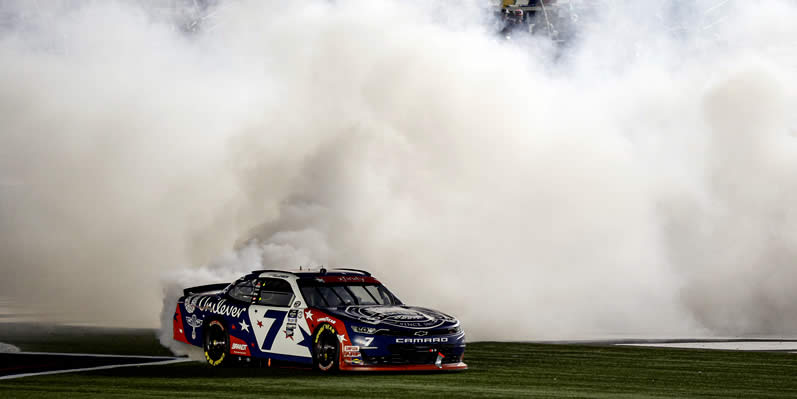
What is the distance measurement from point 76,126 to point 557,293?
16912mm

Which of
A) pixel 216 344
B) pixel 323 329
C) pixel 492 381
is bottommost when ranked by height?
pixel 492 381

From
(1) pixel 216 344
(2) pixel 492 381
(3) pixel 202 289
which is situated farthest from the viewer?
(3) pixel 202 289

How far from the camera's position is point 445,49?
30.4m

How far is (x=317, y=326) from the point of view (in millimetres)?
Result: 15773

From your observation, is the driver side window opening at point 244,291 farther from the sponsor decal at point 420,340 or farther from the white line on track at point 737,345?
the white line on track at point 737,345

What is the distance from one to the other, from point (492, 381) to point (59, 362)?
231 inches

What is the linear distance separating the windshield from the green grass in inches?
35.8

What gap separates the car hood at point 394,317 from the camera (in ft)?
50.9

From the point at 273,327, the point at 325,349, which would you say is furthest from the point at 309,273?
the point at 325,349

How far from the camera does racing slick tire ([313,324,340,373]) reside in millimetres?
15555

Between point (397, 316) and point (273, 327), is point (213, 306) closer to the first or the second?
point (273, 327)

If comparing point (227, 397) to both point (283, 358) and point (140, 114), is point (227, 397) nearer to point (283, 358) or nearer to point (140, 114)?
point (283, 358)

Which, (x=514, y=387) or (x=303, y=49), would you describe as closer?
(x=514, y=387)

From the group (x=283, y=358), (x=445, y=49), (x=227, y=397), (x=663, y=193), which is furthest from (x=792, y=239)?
(x=227, y=397)
